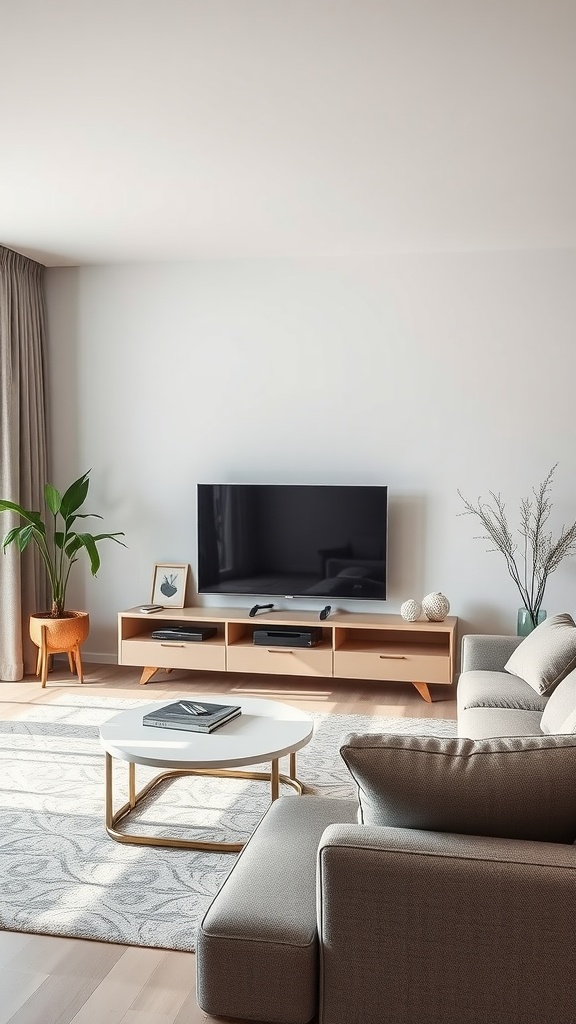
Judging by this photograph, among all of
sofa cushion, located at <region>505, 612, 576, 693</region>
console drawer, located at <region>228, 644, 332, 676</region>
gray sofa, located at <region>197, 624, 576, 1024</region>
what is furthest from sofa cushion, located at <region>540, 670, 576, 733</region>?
console drawer, located at <region>228, 644, 332, 676</region>

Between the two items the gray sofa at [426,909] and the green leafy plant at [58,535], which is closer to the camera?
the gray sofa at [426,909]

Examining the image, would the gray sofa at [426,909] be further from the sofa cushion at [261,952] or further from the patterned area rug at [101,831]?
the patterned area rug at [101,831]

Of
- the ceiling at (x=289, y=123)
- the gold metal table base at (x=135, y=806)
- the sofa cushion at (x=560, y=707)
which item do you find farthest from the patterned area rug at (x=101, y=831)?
the ceiling at (x=289, y=123)

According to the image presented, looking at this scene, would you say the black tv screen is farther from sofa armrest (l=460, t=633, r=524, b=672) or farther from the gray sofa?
the gray sofa

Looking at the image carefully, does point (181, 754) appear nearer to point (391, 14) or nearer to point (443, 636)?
point (391, 14)

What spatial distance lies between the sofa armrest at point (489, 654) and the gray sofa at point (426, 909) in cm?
250

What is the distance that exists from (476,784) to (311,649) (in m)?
3.61

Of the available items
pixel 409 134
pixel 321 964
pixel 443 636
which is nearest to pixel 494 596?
pixel 443 636

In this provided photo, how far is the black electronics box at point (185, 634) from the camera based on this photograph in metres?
5.54

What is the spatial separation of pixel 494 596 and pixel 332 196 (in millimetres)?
2529

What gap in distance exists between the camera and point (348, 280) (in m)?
5.55

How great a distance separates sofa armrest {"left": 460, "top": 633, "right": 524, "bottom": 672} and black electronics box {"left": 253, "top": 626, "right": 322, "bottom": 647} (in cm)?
122

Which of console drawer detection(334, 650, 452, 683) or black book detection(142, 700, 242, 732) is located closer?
black book detection(142, 700, 242, 732)

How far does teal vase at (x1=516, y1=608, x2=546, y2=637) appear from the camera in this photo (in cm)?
499
